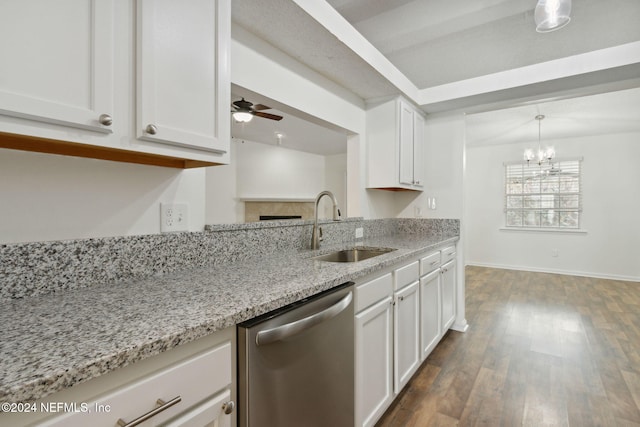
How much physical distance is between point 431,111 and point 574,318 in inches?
102

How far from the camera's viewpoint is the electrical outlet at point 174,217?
127cm

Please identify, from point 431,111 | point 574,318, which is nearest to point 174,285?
point 431,111

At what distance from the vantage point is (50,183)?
99cm

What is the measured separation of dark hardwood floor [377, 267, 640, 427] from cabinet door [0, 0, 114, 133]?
1.92 metres

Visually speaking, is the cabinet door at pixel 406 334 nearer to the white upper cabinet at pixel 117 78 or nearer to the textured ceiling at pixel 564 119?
the white upper cabinet at pixel 117 78

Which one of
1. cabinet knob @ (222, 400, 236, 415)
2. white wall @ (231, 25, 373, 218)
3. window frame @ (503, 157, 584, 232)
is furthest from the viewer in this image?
window frame @ (503, 157, 584, 232)

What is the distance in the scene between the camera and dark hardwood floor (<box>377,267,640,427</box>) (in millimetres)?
1758

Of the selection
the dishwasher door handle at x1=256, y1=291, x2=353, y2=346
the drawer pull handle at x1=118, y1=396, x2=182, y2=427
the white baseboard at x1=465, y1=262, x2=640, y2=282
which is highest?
the dishwasher door handle at x1=256, y1=291, x2=353, y2=346

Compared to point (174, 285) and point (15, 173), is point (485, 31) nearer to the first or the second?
point (174, 285)

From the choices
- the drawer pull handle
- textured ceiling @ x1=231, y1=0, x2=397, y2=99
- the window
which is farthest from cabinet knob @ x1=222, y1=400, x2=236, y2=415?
the window

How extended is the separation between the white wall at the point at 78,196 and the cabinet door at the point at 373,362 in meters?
0.97

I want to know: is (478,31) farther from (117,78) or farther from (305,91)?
(117,78)

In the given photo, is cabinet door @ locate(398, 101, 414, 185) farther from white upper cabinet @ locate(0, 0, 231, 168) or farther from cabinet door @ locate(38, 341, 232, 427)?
cabinet door @ locate(38, 341, 232, 427)

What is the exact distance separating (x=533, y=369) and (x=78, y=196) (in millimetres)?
2857
